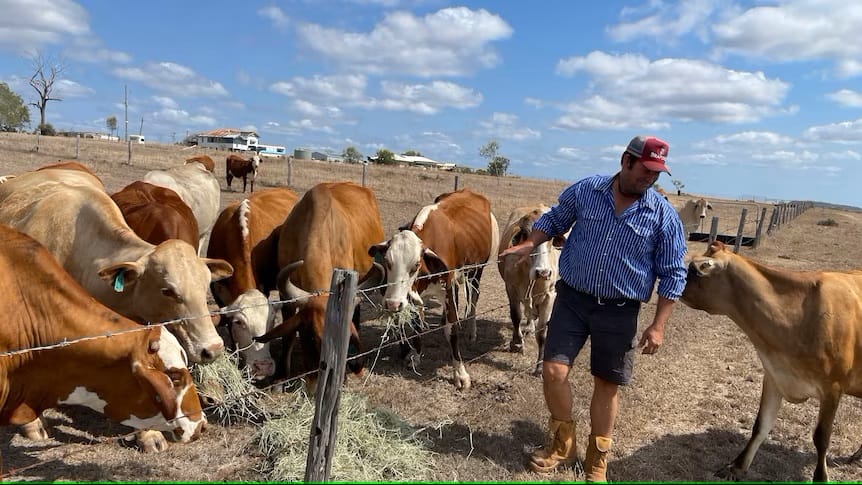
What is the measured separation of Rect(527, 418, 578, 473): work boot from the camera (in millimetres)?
3867

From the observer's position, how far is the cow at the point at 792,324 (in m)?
3.72

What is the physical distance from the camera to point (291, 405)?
14.5ft

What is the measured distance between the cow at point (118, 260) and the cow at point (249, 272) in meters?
0.54

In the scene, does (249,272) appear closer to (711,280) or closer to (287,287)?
(287,287)

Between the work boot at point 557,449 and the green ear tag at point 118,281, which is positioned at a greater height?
the green ear tag at point 118,281

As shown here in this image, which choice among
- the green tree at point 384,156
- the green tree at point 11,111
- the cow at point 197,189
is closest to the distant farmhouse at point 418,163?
the green tree at point 384,156

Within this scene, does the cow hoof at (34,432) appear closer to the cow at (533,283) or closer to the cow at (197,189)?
the cow at (533,283)

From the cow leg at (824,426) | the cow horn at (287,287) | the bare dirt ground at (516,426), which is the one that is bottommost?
the bare dirt ground at (516,426)

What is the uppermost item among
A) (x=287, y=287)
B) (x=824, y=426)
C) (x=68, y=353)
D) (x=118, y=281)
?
(x=118, y=281)

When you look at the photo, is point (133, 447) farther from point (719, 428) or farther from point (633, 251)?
point (719, 428)

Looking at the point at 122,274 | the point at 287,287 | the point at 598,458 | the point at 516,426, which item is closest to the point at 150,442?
the point at 122,274

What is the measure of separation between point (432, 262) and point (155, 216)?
2.63m

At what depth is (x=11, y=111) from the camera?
229 feet

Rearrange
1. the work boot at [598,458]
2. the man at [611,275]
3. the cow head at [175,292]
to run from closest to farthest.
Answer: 1. the man at [611,275]
2. the work boot at [598,458]
3. the cow head at [175,292]
